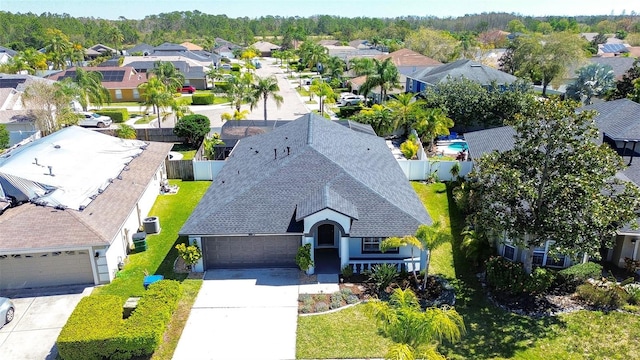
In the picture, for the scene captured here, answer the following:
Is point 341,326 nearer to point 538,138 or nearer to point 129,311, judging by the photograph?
point 129,311

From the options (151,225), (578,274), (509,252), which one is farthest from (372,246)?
(151,225)

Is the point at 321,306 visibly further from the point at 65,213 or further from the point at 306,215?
the point at 65,213

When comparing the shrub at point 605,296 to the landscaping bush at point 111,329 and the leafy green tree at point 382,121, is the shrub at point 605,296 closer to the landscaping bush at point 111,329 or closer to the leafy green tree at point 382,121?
the landscaping bush at point 111,329

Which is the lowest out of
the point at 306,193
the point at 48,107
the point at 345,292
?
the point at 345,292

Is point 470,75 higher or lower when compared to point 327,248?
higher

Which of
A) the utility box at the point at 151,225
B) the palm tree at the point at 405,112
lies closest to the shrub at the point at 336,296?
the utility box at the point at 151,225

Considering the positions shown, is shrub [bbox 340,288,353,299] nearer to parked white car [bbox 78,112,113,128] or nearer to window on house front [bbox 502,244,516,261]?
window on house front [bbox 502,244,516,261]

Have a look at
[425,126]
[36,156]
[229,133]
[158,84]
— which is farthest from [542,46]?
[36,156]
